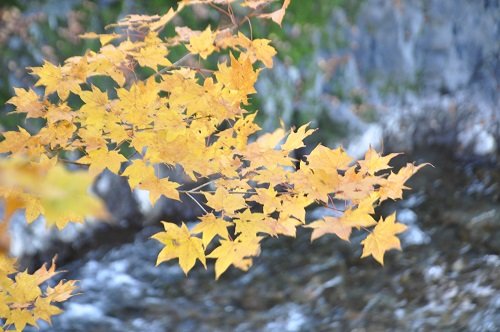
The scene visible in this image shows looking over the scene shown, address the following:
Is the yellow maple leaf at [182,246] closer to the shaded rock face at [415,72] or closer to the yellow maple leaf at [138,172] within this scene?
the yellow maple leaf at [138,172]

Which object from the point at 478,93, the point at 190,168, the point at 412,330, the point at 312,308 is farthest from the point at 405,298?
the point at 478,93

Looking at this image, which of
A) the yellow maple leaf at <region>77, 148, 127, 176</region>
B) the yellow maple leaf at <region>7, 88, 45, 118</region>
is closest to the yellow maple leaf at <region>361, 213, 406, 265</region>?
the yellow maple leaf at <region>77, 148, 127, 176</region>

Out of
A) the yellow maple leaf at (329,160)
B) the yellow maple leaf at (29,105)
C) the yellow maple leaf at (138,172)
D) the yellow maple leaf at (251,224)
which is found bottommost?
the yellow maple leaf at (251,224)

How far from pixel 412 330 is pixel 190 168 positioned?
2.37m

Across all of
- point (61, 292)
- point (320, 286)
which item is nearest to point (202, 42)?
point (61, 292)

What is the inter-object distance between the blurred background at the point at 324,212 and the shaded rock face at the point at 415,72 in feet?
0.05

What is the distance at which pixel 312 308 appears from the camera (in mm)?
3961

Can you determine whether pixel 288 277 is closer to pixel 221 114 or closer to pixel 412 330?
pixel 412 330

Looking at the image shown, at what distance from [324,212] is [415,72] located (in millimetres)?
2432

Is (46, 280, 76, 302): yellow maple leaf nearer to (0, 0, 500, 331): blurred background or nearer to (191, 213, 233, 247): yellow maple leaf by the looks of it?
(191, 213, 233, 247): yellow maple leaf

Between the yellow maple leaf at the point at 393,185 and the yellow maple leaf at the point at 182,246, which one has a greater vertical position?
the yellow maple leaf at the point at 393,185

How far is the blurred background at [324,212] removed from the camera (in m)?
3.95

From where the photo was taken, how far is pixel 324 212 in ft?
17.1

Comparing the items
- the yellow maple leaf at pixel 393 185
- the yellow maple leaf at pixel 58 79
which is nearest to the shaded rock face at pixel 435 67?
the yellow maple leaf at pixel 393 185
